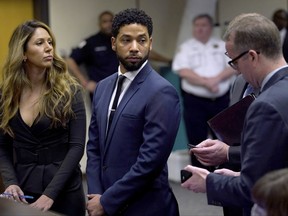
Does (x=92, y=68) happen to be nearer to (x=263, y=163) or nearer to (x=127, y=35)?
(x=127, y=35)

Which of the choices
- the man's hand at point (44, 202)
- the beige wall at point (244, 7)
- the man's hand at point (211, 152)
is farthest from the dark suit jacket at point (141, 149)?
the beige wall at point (244, 7)

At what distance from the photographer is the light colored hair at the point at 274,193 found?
1503 mm

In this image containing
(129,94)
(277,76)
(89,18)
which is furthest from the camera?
(89,18)

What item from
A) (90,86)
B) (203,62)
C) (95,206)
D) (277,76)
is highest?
(277,76)

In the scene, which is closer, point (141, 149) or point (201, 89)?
point (141, 149)

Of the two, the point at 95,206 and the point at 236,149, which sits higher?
the point at 236,149

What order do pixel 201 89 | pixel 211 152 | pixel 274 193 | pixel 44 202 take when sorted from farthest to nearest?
pixel 201 89
pixel 44 202
pixel 211 152
pixel 274 193

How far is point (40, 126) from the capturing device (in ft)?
8.54

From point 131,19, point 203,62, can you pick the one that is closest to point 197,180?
point 131,19

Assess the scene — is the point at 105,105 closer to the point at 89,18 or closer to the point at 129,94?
the point at 129,94

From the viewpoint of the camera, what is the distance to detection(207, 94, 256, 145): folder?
223 cm

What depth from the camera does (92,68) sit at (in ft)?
18.2

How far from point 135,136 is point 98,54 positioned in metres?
3.24

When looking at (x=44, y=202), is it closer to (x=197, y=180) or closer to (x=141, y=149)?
(x=141, y=149)
